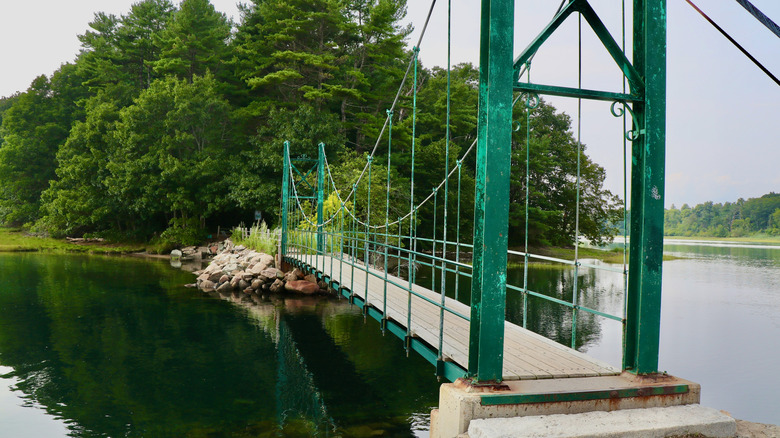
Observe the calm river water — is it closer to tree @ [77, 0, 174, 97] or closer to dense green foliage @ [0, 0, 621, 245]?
dense green foliage @ [0, 0, 621, 245]

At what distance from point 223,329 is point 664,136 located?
726 centimetres

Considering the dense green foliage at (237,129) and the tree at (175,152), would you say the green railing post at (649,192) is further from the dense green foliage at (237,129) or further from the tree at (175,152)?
the tree at (175,152)

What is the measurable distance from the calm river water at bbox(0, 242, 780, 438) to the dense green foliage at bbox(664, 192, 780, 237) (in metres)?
24.1

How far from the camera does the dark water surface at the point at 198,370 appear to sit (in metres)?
4.77

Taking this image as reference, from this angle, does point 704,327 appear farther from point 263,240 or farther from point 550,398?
point 263,240

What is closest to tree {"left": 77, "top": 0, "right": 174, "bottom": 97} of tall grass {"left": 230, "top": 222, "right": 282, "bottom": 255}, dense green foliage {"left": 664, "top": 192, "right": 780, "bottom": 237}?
tall grass {"left": 230, "top": 222, "right": 282, "bottom": 255}

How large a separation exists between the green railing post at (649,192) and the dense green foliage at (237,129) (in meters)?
13.0

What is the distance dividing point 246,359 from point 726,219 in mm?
36888

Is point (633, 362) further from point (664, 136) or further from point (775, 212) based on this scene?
point (775, 212)

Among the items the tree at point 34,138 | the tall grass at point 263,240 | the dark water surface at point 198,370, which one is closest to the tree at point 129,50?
the tree at point 34,138

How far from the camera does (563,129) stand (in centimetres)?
2633

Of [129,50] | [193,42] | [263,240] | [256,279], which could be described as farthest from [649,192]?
[129,50]

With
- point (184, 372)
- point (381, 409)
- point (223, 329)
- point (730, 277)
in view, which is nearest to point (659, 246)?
point (381, 409)

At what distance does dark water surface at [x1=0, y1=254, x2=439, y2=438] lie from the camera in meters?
4.77
